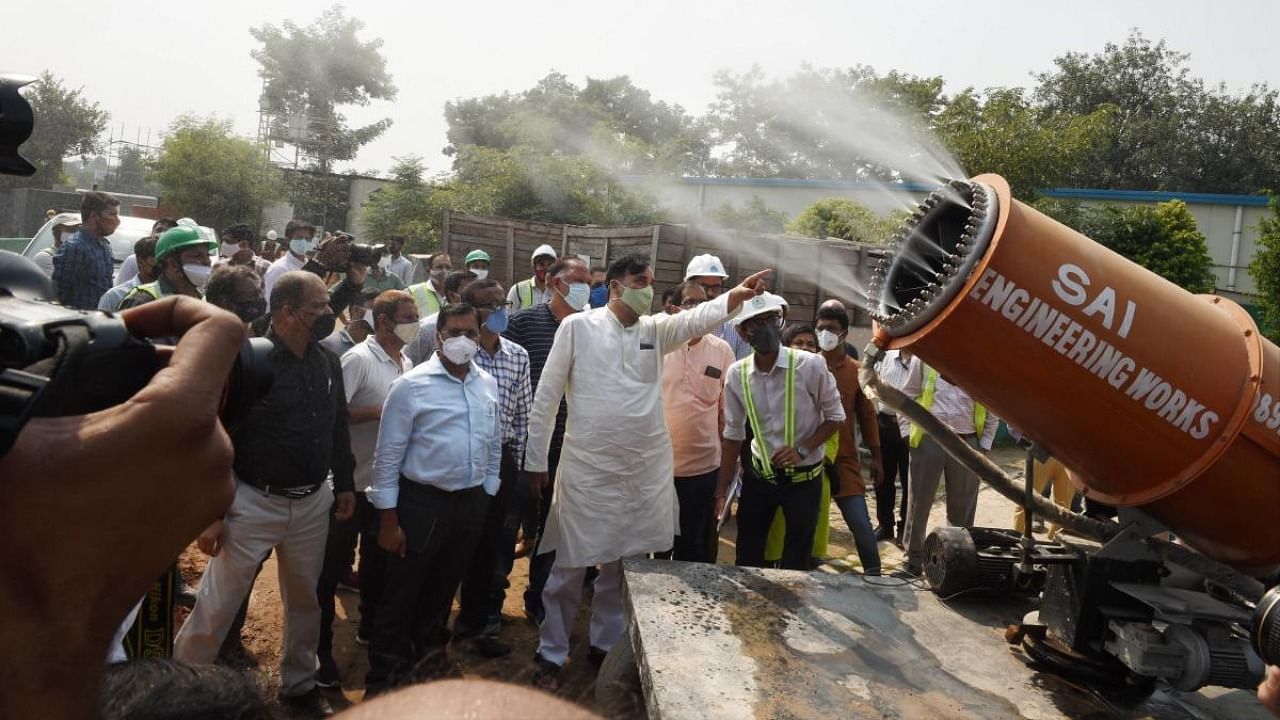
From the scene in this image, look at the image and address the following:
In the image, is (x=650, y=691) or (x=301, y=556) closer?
(x=650, y=691)

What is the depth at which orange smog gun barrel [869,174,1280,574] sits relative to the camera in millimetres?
2949

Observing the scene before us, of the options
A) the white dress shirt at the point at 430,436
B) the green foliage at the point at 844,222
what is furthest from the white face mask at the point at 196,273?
the green foliage at the point at 844,222

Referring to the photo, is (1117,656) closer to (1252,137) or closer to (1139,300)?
(1139,300)

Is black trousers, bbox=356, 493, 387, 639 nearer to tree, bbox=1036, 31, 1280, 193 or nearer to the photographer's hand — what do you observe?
the photographer's hand

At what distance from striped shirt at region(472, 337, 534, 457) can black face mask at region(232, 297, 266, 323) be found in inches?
47.3

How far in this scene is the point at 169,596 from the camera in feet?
13.0

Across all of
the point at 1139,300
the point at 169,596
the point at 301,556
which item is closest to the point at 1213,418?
the point at 1139,300

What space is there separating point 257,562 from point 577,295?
3235 millimetres

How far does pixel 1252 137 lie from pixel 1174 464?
1439 inches

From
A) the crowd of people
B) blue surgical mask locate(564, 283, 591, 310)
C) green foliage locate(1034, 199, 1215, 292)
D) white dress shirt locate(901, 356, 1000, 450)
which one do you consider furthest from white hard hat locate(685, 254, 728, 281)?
green foliage locate(1034, 199, 1215, 292)

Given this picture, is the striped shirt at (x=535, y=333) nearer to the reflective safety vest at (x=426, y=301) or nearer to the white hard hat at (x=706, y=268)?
the white hard hat at (x=706, y=268)

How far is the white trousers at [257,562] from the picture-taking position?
13.2ft

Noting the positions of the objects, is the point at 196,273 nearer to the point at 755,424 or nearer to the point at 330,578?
the point at 330,578

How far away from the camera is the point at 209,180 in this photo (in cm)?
3216
